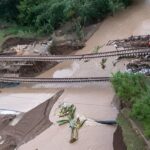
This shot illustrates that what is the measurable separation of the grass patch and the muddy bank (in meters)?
3.78

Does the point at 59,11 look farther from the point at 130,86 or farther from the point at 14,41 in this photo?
the point at 130,86

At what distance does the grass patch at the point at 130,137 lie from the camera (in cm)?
1461

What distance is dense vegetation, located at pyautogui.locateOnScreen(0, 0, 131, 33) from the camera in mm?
25531

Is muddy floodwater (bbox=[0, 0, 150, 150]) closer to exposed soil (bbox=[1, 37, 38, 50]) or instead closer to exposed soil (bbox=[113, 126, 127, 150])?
exposed soil (bbox=[113, 126, 127, 150])

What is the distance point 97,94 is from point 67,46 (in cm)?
531

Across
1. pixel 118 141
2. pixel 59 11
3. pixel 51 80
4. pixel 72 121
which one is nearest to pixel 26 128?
pixel 72 121

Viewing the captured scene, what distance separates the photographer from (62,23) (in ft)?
87.2

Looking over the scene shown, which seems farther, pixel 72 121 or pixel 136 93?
pixel 72 121

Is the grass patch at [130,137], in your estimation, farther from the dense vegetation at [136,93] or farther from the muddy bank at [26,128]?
the muddy bank at [26,128]

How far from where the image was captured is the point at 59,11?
2620cm

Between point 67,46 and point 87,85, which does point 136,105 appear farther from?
point 67,46

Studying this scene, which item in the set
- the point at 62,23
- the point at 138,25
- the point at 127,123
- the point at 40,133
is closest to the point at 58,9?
the point at 62,23

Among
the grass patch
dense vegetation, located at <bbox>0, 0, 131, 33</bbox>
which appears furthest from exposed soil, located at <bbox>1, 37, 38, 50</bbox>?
the grass patch

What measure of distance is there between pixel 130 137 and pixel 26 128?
16.8 ft
